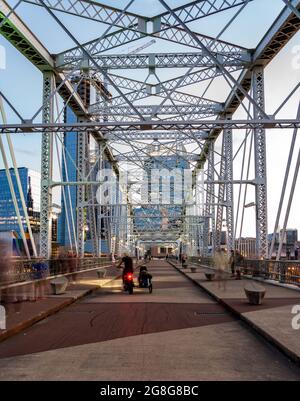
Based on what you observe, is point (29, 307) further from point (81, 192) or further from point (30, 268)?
point (81, 192)

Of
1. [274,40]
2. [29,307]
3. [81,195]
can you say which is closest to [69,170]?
[81,195]

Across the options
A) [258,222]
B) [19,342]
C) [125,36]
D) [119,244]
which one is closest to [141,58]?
[125,36]

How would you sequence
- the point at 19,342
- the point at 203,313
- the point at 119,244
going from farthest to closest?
1. the point at 119,244
2. the point at 203,313
3. the point at 19,342

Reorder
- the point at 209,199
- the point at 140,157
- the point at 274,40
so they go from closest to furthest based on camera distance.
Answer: the point at 274,40 → the point at 209,199 → the point at 140,157

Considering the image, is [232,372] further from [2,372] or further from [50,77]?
[50,77]

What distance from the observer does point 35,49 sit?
27.5 meters

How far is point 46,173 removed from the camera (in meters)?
30.3

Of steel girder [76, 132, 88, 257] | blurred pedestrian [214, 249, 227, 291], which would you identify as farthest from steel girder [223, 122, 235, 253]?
blurred pedestrian [214, 249, 227, 291]

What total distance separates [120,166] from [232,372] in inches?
2733

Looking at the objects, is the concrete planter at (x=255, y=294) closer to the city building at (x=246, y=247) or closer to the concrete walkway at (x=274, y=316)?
the concrete walkway at (x=274, y=316)

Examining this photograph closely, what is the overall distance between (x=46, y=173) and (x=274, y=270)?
14165 millimetres

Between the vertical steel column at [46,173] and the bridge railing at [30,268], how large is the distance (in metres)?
2.08

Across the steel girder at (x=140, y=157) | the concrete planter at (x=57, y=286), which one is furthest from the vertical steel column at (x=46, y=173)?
the steel girder at (x=140, y=157)

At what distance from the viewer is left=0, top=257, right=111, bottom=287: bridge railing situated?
1398cm
